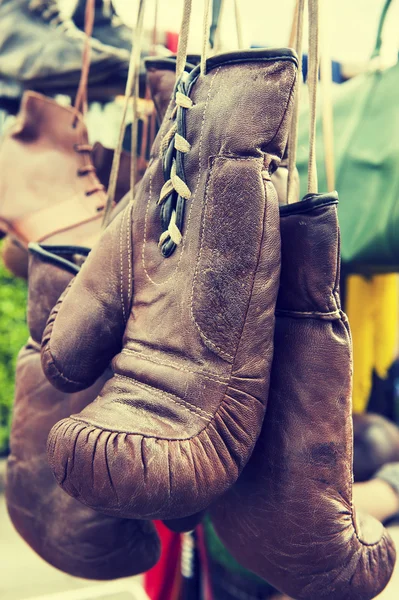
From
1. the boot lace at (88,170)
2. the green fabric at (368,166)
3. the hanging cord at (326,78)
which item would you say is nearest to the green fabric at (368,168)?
the green fabric at (368,166)

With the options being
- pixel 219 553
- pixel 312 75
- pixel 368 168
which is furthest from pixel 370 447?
pixel 312 75

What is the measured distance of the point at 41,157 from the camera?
2.91 ft

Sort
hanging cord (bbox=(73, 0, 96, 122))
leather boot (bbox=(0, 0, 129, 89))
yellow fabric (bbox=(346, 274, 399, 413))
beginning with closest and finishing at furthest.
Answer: hanging cord (bbox=(73, 0, 96, 122)) → leather boot (bbox=(0, 0, 129, 89)) → yellow fabric (bbox=(346, 274, 399, 413))

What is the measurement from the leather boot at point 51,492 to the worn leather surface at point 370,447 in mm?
654

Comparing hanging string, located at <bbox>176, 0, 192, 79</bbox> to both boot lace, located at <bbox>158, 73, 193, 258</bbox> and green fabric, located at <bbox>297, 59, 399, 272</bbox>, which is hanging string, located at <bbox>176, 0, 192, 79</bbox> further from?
green fabric, located at <bbox>297, 59, 399, 272</bbox>

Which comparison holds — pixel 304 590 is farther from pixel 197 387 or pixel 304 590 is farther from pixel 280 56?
pixel 280 56

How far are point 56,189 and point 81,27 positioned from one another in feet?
1.62

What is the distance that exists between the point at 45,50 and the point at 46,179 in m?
0.31

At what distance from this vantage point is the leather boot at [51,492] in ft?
2.06

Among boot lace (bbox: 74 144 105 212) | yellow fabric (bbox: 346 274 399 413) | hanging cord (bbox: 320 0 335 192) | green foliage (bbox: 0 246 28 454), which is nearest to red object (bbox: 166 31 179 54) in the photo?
boot lace (bbox: 74 144 105 212)

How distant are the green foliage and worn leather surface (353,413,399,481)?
161cm

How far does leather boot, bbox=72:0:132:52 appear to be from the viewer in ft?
3.61

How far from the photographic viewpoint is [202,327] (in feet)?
1.41

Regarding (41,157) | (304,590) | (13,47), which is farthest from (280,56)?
(13,47)
